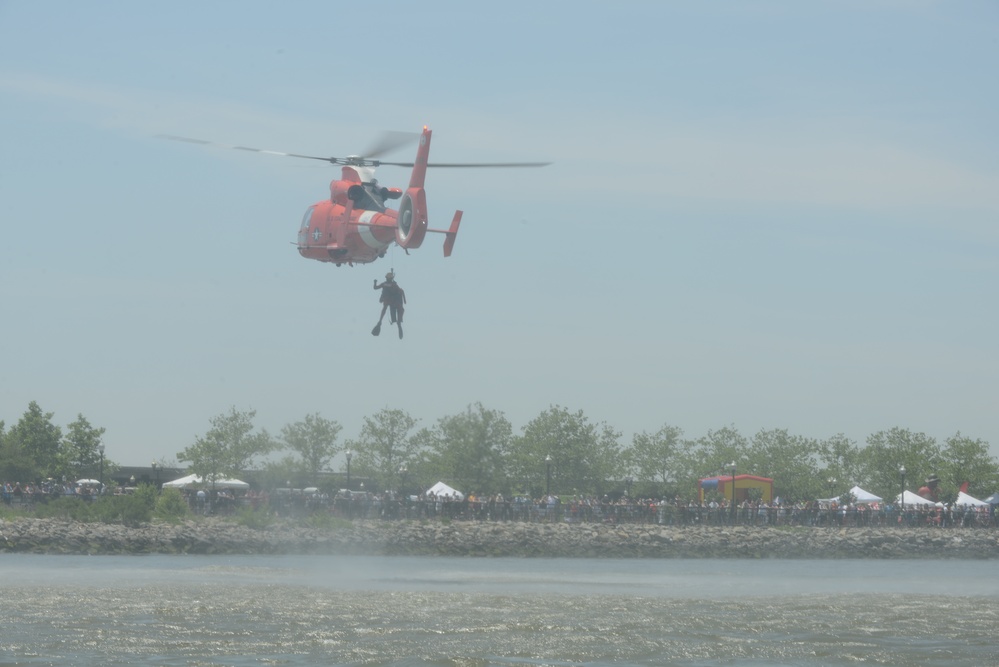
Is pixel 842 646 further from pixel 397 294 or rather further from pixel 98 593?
pixel 98 593

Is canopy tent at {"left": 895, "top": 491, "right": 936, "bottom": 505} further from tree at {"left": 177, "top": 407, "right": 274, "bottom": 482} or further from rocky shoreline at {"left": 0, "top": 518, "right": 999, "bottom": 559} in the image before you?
tree at {"left": 177, "top": 407, "right": 274, "bottom": 482}

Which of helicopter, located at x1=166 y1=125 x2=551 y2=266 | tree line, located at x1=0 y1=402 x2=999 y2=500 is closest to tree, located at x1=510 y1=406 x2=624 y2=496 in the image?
tree line, located at x1=0 y1=402 x2=999 y2=500

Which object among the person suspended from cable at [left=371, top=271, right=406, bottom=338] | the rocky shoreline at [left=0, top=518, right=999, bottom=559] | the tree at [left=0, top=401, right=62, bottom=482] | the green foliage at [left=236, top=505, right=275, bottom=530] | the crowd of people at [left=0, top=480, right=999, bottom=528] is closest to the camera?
the person suspended from cable at [left=371, top=271, right=406, bottom=338]

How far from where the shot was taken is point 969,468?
91.2m

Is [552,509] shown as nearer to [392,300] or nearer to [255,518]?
[255,518]

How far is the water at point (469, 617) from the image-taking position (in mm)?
26172

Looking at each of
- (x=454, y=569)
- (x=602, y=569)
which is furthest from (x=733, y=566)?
(x=454, y=569)

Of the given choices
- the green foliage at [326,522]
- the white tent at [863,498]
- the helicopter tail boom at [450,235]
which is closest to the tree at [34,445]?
the green foliage at [326,522]

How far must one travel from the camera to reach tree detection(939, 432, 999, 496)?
89.9 m

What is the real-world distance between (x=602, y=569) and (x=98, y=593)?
20.4 meters

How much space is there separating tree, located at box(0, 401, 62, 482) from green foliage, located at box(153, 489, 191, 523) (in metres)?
28.5

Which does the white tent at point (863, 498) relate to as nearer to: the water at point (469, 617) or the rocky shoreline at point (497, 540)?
the rocky shoreline at point (497, 540)

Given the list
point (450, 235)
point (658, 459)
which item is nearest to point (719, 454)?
point (658, 459)

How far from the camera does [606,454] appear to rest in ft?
325
